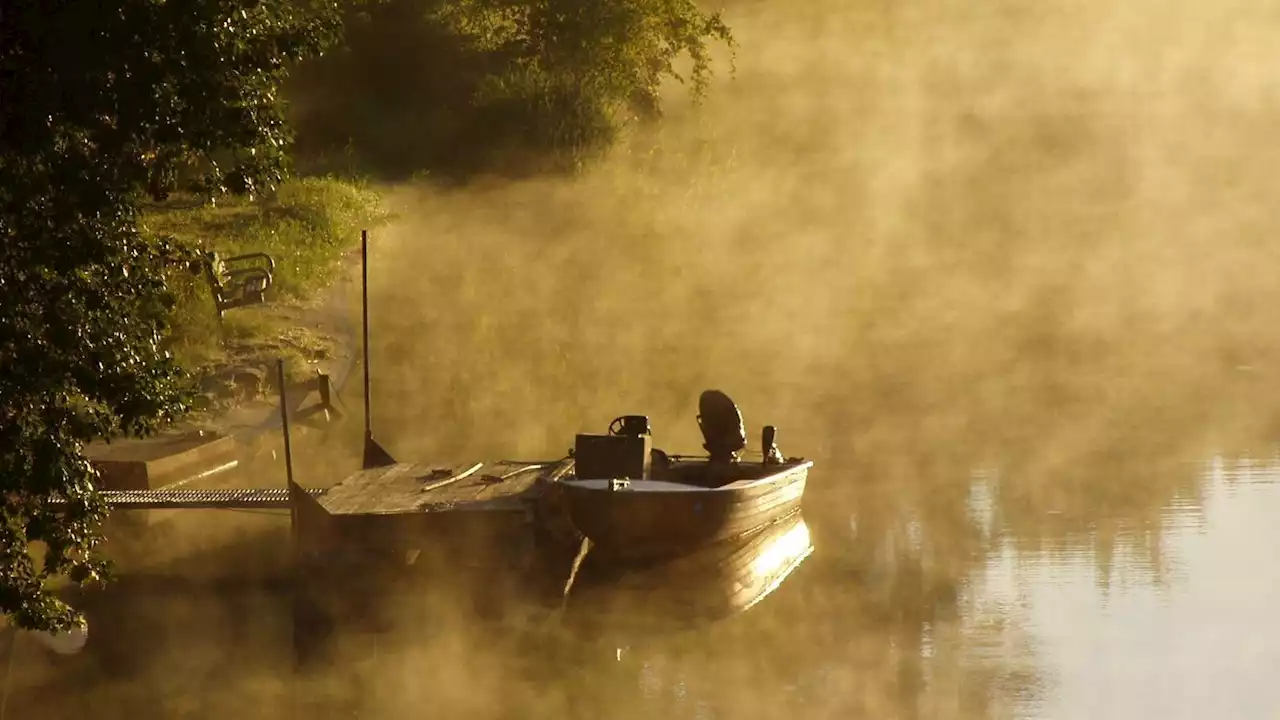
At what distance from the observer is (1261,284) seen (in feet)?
153

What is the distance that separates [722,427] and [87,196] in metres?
13.1

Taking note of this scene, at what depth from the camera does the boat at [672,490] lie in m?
21.8

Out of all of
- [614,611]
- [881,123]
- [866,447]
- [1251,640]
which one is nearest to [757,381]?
[866,447]

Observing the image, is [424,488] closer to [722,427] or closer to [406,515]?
[406,515]

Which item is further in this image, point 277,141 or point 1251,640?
point 1251,640

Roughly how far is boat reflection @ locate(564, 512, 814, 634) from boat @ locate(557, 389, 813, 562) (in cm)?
27

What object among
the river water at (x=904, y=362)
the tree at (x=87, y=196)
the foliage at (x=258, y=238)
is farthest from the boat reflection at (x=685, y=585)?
the foliage at (x=258, y=238)

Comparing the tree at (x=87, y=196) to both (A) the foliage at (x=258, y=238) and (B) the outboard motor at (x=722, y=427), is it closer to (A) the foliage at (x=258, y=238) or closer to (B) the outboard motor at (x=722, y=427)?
(B) the outboard motor at (x=722, y=427)

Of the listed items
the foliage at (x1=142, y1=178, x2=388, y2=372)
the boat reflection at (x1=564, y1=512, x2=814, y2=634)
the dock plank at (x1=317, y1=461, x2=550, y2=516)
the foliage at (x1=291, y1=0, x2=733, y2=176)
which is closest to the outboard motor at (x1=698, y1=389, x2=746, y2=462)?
the boat reflection at (x1=564, y1=512, x2=814, y2=634)

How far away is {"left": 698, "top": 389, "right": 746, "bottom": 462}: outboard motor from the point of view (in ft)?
80.6

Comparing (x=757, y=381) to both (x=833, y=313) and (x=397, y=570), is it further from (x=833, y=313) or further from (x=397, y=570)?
(x=397, y=570)

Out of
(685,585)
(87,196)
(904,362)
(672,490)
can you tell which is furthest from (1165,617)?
(904,362)

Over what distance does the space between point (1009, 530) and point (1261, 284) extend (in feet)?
82.4

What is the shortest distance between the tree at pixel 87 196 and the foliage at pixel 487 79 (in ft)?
112
